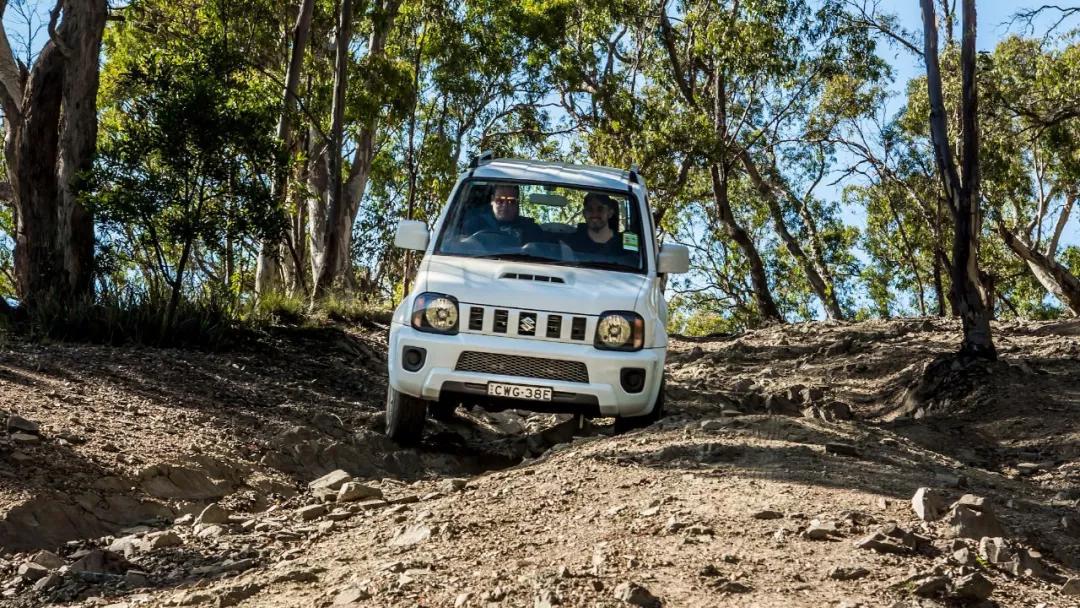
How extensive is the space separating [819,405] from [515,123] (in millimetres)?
16840

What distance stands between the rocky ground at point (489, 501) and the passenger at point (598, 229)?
1319 millimetres

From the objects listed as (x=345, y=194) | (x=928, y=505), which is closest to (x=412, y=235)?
(x=928, y=505)

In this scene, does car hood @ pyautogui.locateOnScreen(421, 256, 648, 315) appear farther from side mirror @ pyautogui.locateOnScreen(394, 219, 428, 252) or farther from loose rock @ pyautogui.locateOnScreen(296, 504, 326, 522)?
loose rock @ pyautogui.locateOnScreen(296, 504, 326, 522)

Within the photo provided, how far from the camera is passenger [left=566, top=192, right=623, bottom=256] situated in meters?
8.81

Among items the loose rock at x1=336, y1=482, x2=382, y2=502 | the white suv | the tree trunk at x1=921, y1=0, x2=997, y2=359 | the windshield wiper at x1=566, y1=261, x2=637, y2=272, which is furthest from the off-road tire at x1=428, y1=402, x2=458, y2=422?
the tree trunk at x1=921, y1=0, x2=997, y2=359

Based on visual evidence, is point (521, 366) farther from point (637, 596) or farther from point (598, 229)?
point (637, 596)

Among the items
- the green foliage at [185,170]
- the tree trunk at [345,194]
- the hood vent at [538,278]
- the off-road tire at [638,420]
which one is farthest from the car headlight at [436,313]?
the tree trunk at [345,194]

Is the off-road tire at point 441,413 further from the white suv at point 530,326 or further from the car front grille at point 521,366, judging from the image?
the car front grille at point 521,366

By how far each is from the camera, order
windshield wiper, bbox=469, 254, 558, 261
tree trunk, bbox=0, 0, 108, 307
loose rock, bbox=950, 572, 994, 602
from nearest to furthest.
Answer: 1. loose rock, bbox=950, 572, 994, 602
2. windshield wiper, bbox=469, 254, 558, 261
3. tree trunk, bbox=0, 0, 108, 307

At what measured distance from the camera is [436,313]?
8.10 metres

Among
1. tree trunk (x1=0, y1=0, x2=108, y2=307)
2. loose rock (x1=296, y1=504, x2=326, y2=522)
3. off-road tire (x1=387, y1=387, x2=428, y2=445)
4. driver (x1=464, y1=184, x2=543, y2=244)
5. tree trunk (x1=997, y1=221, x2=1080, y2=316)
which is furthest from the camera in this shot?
tree trunk (x1=997, y1=221, x2=1080, y2=316)

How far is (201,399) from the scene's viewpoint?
10.1 meters

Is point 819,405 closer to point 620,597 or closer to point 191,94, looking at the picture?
point 191,94

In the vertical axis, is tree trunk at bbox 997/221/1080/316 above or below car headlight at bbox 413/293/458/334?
above
